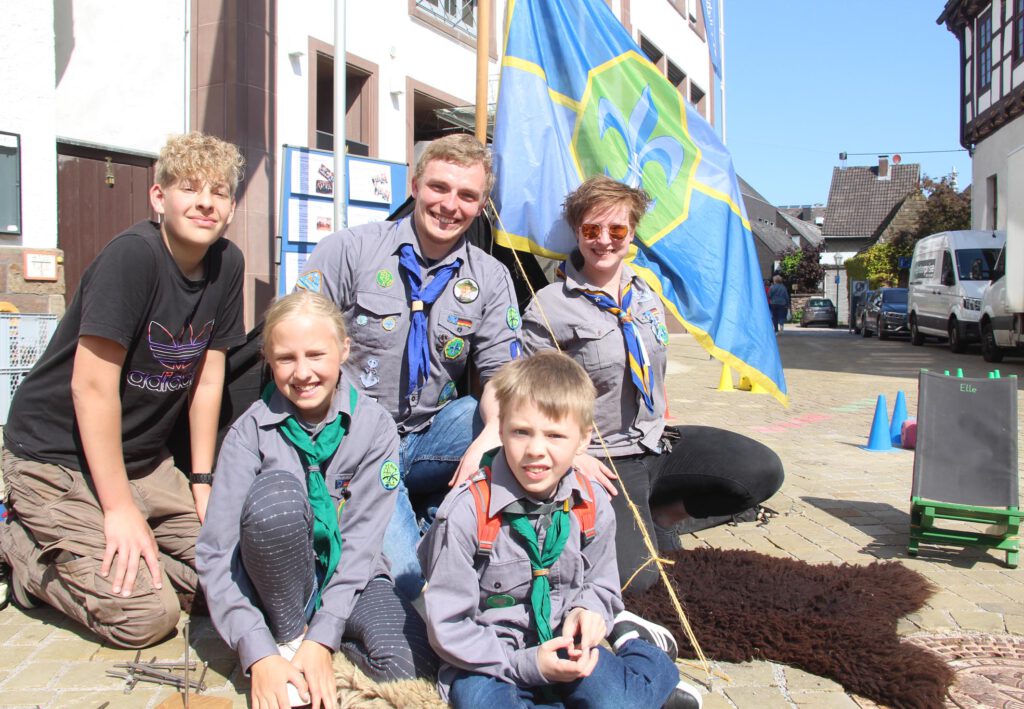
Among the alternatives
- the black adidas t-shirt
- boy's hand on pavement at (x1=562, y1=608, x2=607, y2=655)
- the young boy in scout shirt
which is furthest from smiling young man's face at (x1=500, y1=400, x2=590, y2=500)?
the black adidas t-shirt

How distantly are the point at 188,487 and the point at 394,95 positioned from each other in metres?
9.87

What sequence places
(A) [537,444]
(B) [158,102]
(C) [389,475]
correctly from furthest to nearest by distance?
(B) [158,102] < (C) [389,475] < (A) [537,444]

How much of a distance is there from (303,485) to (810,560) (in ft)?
8.29

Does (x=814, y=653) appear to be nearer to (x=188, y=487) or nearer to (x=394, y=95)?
(x=188, y=487)

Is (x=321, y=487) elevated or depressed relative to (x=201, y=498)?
elevated

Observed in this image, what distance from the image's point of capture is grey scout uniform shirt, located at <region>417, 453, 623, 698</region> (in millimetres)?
2336

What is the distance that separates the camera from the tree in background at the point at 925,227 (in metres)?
35.1

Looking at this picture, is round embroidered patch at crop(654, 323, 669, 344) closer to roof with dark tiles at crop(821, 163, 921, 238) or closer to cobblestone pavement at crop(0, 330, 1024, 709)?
cobblestone pavement at crop(0, 330, 1024, 709)

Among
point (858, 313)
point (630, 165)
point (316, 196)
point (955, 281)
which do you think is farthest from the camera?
point (858, 313)

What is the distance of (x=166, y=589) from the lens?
303 centimetres

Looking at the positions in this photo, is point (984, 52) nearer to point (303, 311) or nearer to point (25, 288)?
point (25, 288)

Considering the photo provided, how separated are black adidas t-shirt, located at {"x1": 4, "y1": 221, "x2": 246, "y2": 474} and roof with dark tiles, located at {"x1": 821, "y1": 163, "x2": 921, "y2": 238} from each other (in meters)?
60.9

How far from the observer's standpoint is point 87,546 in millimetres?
3012

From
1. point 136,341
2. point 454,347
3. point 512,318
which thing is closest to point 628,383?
point 512,318
